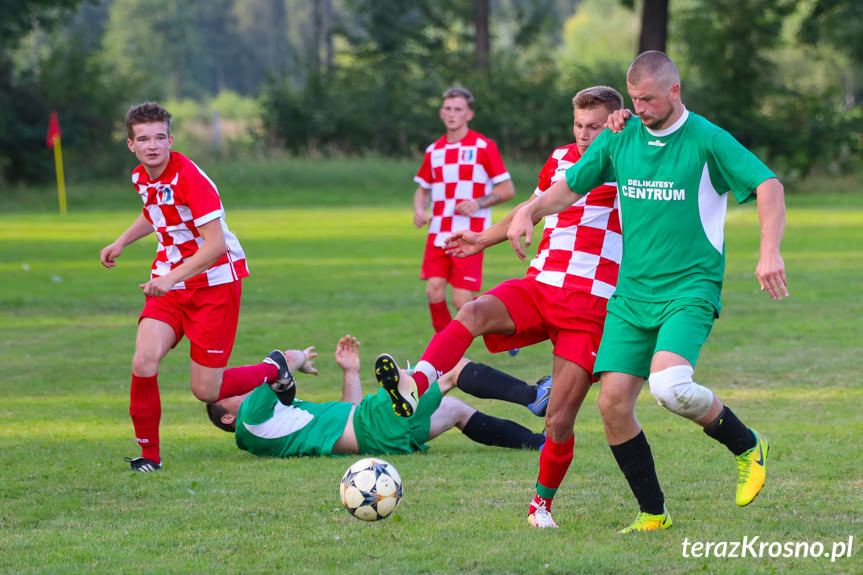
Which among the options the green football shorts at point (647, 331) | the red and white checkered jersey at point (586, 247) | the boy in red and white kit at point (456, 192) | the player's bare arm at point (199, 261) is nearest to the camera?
the green football shorts at point (647, 331)

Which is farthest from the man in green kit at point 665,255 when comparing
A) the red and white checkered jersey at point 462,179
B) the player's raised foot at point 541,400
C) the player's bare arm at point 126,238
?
the red and white checkered jersey at point 462,179

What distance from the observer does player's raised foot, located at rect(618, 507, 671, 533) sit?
477 cm

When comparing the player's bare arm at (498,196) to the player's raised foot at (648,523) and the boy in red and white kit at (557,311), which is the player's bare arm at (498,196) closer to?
the boy in red and white kit at (557,311)

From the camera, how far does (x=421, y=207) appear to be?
10.5 m

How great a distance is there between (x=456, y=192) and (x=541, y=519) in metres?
5.87

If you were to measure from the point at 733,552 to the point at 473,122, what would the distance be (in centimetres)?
3569

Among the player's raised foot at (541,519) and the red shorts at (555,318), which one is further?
the red shorts at (555,318)

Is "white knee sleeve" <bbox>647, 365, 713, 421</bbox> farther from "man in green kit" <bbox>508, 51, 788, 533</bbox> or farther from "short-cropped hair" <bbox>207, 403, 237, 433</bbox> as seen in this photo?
"short-cropped hair" <bbox>207, 403, 237, 433</bbox>

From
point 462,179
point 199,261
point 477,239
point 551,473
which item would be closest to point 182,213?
point 199,261

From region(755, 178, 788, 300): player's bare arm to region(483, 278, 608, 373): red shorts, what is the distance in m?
0.96

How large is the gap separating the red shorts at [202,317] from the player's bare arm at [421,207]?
12.6 feet

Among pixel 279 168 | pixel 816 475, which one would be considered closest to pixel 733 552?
pixel 816 475

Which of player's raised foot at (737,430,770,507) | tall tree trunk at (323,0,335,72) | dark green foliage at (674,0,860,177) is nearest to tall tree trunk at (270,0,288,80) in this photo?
tall tree trunk at (323,0,335,72)

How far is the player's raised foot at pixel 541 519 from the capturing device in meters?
4.88
